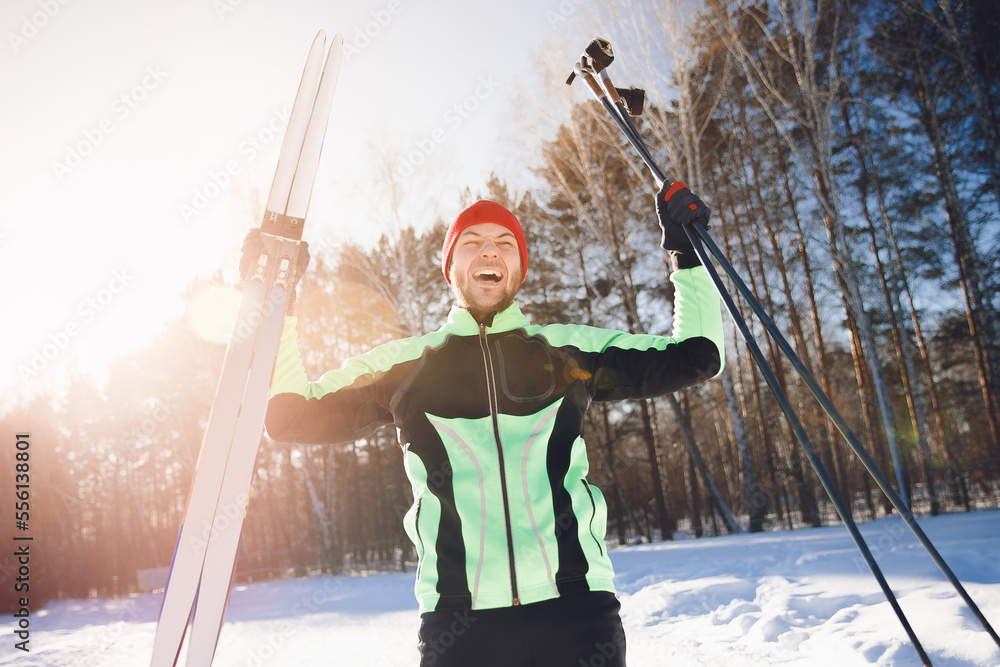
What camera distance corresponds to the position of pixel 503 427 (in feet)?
4.65

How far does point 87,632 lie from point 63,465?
16.5 meters

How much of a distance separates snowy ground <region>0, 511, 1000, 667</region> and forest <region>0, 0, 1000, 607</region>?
3.66 meters

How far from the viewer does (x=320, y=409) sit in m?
1.51

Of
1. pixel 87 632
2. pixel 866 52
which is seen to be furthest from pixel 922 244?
pixel 87 632

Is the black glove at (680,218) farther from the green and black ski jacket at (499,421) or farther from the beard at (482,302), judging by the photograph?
the beard at (482,302)

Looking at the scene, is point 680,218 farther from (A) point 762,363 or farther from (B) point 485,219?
(B) point 485,219

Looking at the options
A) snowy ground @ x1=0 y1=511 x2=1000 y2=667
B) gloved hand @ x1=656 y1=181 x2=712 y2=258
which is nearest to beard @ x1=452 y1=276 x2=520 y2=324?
gloved hand @ x1=656 y1=181 x2=712 y2=258

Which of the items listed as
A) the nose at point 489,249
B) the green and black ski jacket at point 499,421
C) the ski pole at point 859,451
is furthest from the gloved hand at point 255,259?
the ski pole at point 859,451

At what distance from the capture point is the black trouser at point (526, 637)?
1.19m

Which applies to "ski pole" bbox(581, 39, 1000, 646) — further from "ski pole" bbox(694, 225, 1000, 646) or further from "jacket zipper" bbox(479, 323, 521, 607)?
"jacket zipper" bbox(479, 323, 521, 607)

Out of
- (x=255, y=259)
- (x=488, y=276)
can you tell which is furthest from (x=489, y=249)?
(x=255, y=259)

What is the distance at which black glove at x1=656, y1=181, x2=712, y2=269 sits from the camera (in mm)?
1709

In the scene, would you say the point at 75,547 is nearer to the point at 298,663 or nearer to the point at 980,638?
the point at 298,663

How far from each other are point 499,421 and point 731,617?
3059 millimetres
